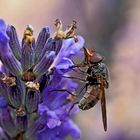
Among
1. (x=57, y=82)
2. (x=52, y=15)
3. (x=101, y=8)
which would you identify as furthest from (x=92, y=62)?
(x=52, y=15)

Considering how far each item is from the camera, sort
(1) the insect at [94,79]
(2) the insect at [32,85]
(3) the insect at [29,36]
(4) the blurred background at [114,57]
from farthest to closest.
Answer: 1. (4) the blurred background at [114,57]
2. (1) the insect at [94,79]
3. (3) the insect at [29,36]
4. (2) the insect at [32,85]

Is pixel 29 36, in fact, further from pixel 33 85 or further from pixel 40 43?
pixel 33 85

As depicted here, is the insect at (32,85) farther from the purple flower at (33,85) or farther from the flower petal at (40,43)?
the flower petal at (40,43)

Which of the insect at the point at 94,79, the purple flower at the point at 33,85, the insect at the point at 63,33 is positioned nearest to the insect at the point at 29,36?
the purple flower at the point at 33,85

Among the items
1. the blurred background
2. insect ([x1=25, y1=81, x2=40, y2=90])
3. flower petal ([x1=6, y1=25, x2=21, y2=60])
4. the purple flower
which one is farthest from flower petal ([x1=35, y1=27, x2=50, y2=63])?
the blurred background

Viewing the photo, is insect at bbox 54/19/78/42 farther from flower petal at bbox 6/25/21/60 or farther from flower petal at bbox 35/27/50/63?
flower petal at bbox 6/25/21/60

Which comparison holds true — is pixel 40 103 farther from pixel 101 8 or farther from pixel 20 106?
pixel 101 8

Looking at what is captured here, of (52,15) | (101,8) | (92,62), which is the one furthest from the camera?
(52,15)

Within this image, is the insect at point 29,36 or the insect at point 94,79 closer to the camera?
the insect at point 29,36
